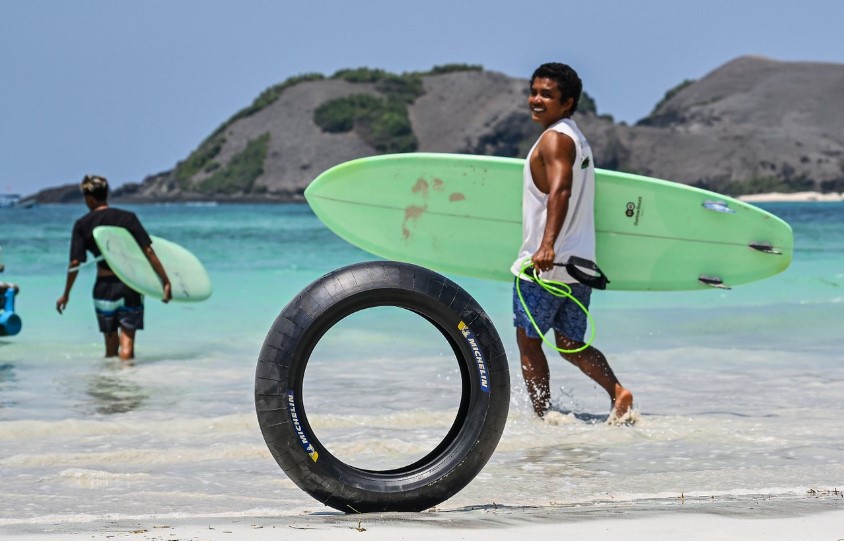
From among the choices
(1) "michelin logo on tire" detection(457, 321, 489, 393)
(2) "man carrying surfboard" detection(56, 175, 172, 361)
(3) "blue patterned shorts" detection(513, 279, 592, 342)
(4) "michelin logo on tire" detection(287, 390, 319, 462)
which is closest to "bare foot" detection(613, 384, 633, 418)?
(3) "blue patterned shorts" detection(513, 279, 592, 342)

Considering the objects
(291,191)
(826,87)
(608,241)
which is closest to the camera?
(608,241)

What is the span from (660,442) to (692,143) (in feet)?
494

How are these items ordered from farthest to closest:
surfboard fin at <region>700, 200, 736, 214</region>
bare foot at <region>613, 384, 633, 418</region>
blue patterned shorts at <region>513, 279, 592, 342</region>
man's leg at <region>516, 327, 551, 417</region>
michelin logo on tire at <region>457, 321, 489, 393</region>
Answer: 1. surfboard fin at <region>700, 200, 736, 214</region>
2. bare foot at <region>613, 384, 633, 418</region>
3. man's leg at <region>516, 327, 551, 417</region>
4. blue patterned shorts at <region>513, 279, 592, 342</region>
5. michelin logo on tire at <region>457, 321, 489, 393</region>

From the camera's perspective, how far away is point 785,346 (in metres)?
Answer: 8.88

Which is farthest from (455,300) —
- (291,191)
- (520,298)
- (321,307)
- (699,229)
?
(291,191)

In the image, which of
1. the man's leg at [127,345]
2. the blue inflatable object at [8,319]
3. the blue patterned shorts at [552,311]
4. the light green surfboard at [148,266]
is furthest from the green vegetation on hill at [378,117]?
the blue patterned shorts at [552,311]

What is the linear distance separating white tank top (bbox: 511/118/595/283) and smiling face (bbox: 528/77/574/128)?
0.18 ft

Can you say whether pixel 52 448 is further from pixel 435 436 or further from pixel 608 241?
pixel 608 241

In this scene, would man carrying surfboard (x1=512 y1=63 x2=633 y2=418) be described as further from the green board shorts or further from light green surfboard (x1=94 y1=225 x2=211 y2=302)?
the green board shorts

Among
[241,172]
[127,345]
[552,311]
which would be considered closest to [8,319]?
[127,345]

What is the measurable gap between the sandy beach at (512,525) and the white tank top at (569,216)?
1.51 m

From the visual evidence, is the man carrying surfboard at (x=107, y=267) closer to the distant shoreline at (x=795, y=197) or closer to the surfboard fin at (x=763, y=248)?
the surfboard fin at (x=763, y=248)

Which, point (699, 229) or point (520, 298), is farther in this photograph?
point (699, 229)

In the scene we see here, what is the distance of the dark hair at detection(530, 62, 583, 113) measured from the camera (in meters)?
4.97
